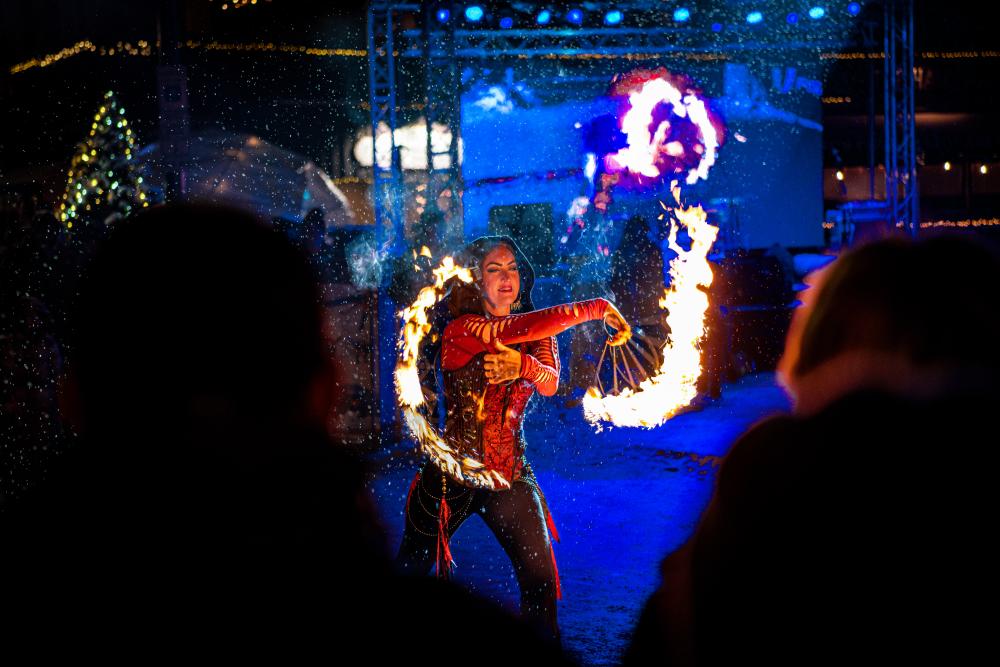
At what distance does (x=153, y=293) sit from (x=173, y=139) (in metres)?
5.89

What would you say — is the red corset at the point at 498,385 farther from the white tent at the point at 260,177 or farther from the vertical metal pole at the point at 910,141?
the white tent at the point at 260,177

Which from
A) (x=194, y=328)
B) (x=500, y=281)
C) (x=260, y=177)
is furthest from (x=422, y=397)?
(x=260, y=177)

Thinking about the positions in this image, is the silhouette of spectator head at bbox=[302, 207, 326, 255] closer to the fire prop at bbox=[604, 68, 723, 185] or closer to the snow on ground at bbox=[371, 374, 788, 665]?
the snow on ground at bbox=[371, 374, 788, 665]

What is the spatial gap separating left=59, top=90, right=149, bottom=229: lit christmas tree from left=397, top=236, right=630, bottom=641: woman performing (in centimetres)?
715

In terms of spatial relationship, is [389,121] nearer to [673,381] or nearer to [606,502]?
[673,381]

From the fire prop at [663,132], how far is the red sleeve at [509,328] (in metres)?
7.79

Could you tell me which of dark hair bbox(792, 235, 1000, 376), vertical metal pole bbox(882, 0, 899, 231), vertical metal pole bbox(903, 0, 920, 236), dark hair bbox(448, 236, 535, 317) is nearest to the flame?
vertical metal pole bbox(882, 0, 899, 231)

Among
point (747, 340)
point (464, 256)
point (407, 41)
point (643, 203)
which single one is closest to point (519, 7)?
point (407, 41)

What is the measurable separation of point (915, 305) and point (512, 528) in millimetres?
2474

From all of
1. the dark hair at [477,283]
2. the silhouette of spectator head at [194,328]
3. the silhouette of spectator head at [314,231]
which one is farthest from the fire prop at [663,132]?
the silhouette of spectator head at [194,328]

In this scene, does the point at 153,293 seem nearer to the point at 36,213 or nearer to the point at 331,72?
the point at 36,213

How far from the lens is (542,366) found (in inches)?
147

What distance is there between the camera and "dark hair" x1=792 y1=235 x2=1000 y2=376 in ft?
4.13

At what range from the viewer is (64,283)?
9.38 metres
